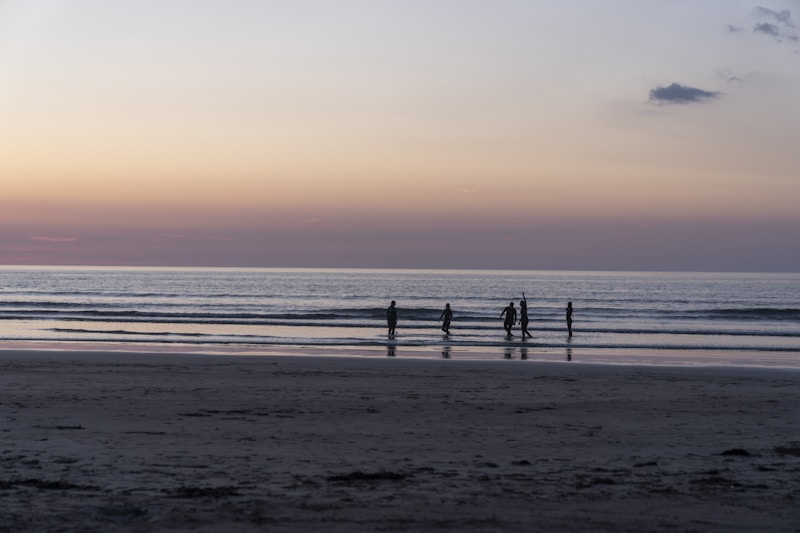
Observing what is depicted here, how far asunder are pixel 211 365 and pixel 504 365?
7954 millimetres

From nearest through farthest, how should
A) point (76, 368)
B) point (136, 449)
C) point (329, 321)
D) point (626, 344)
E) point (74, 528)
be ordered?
point (74, 528)
point (136, 449)
point (76, 368)
point (626, 344)
point (329, 321)

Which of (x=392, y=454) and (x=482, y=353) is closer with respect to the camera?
(x=392, y=454)

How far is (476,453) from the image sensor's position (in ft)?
32.1

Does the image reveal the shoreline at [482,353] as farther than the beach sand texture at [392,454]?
Yes

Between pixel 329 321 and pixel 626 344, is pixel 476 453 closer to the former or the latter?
pixel 626 344

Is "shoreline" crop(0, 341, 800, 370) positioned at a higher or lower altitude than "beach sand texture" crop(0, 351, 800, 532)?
lower

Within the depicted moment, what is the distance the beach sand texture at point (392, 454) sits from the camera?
6977mm

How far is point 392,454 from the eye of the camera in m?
9.66

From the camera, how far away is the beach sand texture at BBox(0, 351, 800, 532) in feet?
22.9

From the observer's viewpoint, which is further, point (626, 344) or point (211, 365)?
point (626, 344)

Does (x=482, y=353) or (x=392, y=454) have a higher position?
(x=392, y=454)

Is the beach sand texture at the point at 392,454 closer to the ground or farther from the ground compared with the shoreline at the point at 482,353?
farther from the ground

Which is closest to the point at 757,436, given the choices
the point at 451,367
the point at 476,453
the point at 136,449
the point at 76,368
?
the point at 476,453

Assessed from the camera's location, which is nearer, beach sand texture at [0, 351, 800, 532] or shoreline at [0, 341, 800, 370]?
beach sand texture at [0, 351, 800, 532]
